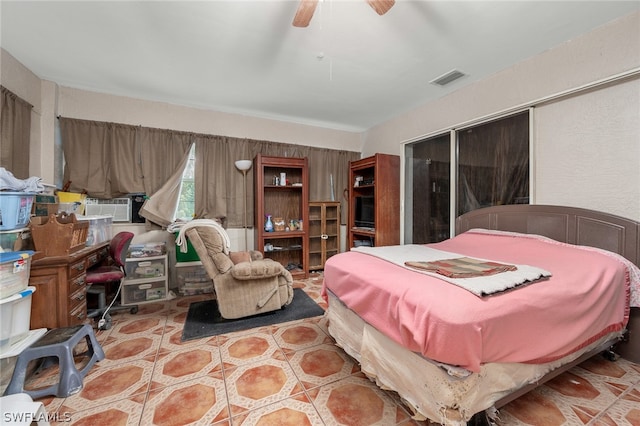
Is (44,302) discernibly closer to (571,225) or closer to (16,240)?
(16,240)

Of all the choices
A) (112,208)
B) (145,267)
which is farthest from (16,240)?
(112,208)

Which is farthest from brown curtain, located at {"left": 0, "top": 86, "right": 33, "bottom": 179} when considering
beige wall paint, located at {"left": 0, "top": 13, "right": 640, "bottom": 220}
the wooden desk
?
the wooden desk

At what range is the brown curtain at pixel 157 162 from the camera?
3.04 metres

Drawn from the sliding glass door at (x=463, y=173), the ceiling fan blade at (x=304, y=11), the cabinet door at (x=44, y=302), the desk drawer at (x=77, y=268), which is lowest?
the cabinet door at (x=44, y=302)

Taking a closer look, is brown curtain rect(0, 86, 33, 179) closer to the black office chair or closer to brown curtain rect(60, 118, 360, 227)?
brown curtain rect(60, 118, 360, 227)

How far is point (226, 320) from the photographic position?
2.61 metres

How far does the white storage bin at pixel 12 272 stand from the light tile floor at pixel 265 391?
2.23 ft

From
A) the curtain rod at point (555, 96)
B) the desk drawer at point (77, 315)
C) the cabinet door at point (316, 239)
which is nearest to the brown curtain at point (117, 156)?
the desk drawer at point (77, 315)

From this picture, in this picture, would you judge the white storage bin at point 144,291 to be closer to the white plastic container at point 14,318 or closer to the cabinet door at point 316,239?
the white plastic container at point 14,318

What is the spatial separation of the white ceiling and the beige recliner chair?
5.53 ft

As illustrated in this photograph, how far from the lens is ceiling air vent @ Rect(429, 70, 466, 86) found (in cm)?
278

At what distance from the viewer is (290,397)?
1.54m

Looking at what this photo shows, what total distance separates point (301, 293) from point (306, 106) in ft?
8.87

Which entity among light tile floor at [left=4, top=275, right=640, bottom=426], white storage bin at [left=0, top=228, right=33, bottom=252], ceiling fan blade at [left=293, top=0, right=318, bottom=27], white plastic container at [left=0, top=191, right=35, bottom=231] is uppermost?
ceiling fan blade at [left=293, top=0, right=318, bottom=27]
